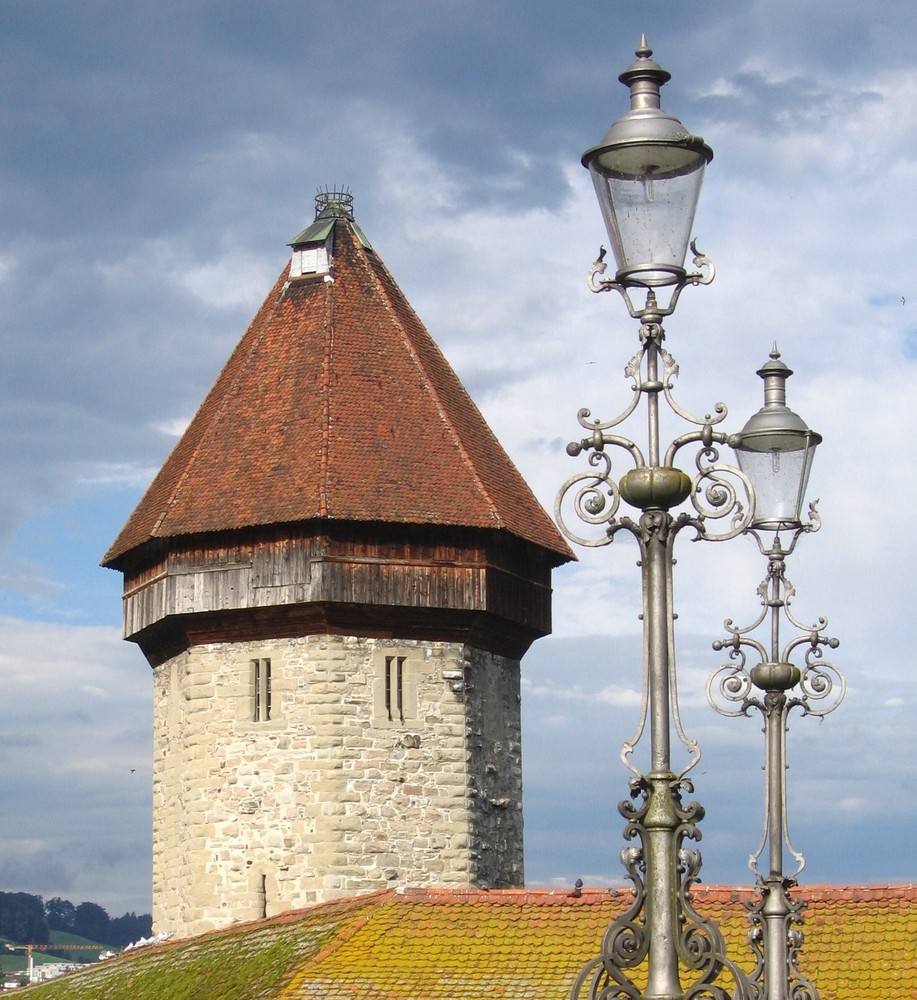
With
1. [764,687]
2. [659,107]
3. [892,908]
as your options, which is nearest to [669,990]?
[659,107]

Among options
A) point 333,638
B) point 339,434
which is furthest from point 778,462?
point 339,434

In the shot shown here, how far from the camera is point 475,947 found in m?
22.1

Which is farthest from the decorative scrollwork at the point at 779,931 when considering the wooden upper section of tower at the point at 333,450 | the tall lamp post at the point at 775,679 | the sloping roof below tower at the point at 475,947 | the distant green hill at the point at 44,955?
the distant green hill at the point at 44,955

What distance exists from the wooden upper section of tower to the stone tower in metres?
0.03

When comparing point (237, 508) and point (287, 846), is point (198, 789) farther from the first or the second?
point (237, 508)

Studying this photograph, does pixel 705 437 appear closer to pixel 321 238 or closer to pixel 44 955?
pixel 321 238

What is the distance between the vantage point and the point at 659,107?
8.90 metres

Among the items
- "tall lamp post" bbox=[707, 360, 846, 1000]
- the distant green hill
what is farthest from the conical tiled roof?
the distant green hill

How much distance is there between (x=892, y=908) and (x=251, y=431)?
36.0 feet

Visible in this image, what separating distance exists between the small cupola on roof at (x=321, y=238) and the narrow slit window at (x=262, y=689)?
228 inches

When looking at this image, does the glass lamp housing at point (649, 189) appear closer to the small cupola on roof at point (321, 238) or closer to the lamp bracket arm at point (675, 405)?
the lamp bracket arm at point (675, 405)

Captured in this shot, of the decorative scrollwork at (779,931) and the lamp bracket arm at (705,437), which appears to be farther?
the decorative scrollwork at (779,931)

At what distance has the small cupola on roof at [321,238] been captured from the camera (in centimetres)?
2941

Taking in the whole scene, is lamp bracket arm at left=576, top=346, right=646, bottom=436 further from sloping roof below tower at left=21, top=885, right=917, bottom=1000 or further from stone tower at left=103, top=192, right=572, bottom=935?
stone tower at left=103, top=192, right=572, bottom=935
